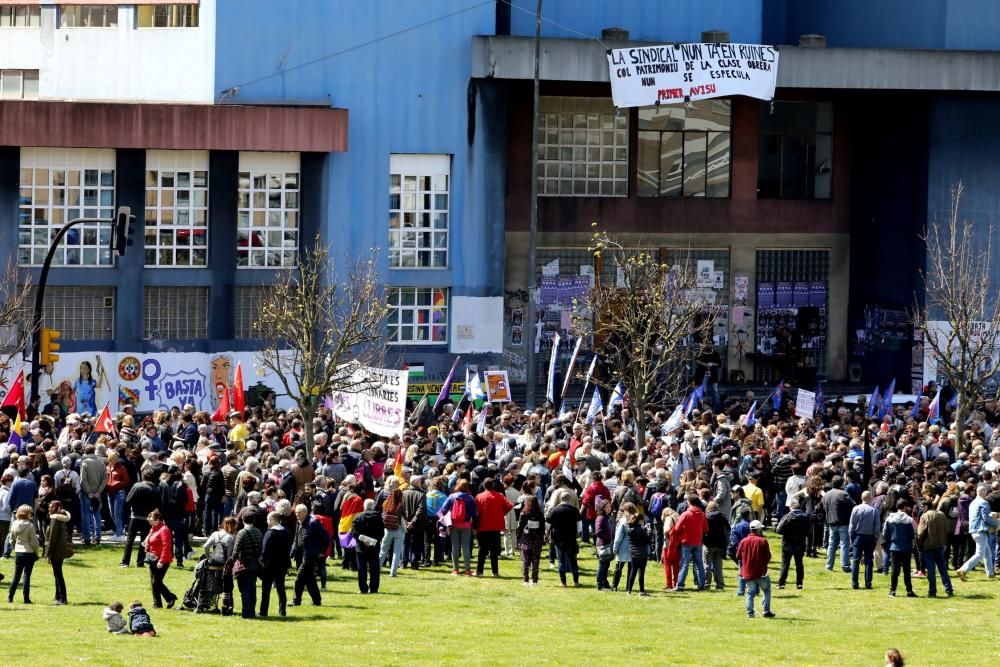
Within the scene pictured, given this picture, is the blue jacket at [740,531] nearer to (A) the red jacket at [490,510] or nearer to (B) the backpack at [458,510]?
(A) the red jacket at [490,510]

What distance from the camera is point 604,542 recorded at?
26.7 meters

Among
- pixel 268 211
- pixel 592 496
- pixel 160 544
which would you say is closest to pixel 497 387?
pixel 268 211

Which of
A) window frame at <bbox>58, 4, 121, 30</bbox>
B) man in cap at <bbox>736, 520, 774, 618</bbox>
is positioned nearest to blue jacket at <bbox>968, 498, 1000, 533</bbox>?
man in cap at <bbox>736, 520, 774, 618</bbox>

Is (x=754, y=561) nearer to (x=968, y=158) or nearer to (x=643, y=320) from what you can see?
(x=643, y=320)

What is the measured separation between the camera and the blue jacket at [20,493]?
86.6ft

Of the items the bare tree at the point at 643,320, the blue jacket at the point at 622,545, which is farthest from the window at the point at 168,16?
the blue jacket at the point at 622,545

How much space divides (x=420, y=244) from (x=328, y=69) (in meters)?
4.97

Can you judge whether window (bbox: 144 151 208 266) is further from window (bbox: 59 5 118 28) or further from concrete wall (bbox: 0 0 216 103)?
window (bbox: 59 5 118 28)

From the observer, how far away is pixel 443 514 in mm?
27469

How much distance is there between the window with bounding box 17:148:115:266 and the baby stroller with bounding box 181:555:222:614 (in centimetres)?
2491

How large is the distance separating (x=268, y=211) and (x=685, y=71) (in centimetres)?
1121

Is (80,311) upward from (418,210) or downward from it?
downward

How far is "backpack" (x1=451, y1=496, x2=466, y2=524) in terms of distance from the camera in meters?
27.0

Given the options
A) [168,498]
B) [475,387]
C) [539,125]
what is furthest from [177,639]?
[539,125]
